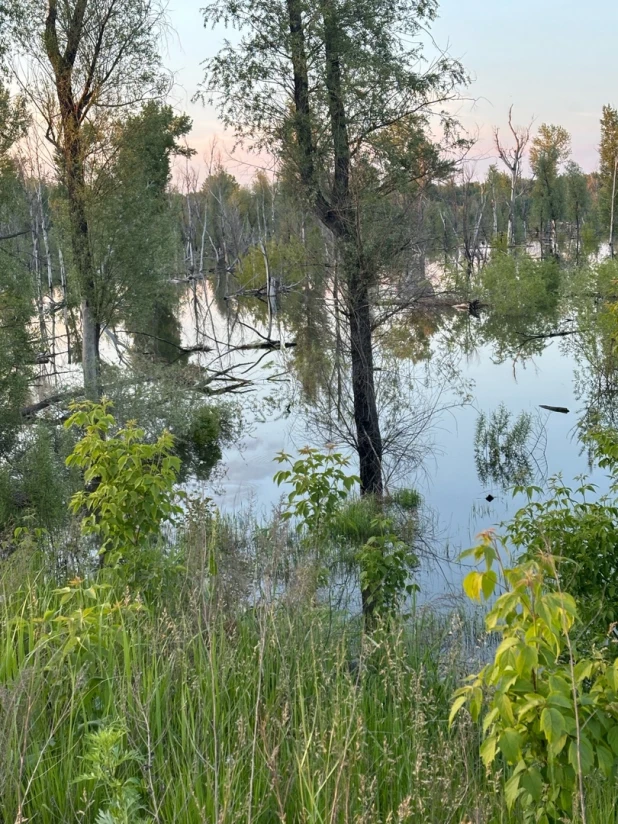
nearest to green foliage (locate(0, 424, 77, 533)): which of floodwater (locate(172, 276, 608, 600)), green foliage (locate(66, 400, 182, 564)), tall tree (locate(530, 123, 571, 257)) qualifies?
floodwater (locate(172, 276, 608, 600))

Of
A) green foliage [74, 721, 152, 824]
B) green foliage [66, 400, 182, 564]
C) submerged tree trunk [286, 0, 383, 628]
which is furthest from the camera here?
submerged tree trunk [286, 0, 383, 628]

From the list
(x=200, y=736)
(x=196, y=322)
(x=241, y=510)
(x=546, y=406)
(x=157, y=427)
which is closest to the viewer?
(x=200, y=736)

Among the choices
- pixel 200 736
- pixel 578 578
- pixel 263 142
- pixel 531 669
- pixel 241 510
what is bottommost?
pixel 241 510

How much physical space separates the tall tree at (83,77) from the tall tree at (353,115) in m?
2.02

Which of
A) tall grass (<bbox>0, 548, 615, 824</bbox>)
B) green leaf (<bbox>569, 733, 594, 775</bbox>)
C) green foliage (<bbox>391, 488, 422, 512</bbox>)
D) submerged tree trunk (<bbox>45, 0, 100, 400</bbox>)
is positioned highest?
submerged tree trunk (<bbox>45, 0, 100, 400</bbox>)

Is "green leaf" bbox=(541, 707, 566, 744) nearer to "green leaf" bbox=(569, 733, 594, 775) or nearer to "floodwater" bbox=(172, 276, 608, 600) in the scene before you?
"green leaf" bbox=(569, 733, 594, 775)

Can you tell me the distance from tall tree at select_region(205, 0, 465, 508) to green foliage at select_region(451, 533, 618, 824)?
9.86 metres

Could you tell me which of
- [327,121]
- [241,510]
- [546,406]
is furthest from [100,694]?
[546,406]

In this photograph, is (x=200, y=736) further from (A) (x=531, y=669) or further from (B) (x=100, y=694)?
(A) (x=531, y=669)

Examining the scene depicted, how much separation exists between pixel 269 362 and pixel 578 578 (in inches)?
826

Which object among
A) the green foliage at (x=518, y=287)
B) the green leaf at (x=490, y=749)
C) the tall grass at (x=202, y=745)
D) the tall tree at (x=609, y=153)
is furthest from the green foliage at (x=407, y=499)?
the tall tree at (x=609, y=153)

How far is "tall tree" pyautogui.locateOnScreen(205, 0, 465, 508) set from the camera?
12242 millimetres

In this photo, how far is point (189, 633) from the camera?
3770mm

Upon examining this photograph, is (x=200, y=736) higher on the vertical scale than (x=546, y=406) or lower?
higher
